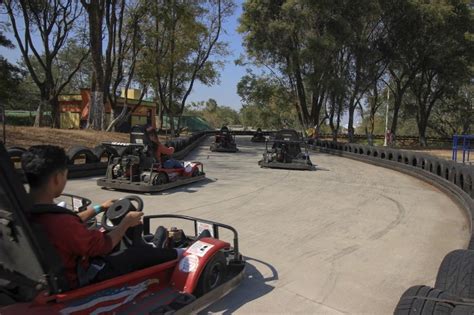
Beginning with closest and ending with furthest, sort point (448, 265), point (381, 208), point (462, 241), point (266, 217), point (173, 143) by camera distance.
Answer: point (448, 265) < point (462, 241) < point (266, 217) < point (381, 208) < point (173, 143)

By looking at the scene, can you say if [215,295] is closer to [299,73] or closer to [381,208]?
[381,208]

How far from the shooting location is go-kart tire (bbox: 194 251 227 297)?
354 cm

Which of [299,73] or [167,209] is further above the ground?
[299,73]

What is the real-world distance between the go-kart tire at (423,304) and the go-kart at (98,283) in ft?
4.74

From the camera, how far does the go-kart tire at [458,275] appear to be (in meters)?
3.15

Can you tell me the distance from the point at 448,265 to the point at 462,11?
94.8 ft

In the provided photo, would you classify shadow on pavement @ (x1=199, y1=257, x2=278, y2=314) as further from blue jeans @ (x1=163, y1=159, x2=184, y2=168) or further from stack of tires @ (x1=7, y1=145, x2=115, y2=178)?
stack of tires @ (x1=7, y1=145, x2=115, y2=178)

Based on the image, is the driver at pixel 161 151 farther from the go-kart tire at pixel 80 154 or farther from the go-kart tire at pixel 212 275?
the go-kart tire at pixel 212 275

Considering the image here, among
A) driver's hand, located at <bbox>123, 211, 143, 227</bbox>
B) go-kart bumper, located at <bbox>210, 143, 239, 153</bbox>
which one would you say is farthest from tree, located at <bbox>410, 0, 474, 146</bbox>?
driver's hand, located at <bbox>123, 211, 143, 227</bbox>

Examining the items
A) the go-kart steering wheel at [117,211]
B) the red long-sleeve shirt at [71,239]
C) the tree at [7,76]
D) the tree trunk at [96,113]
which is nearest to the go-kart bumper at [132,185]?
the go-kart steering wheel at [117,211]

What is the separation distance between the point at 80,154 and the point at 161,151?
2885 millimetres

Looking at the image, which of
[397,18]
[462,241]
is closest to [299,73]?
[397,18]

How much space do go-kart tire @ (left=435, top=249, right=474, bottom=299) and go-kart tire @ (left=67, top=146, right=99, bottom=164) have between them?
894 cm

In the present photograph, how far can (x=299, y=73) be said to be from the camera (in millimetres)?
27797
